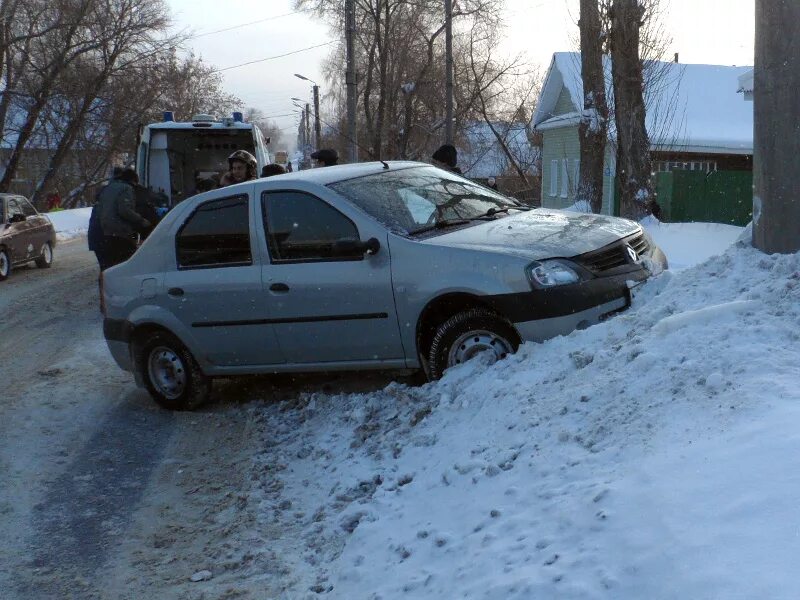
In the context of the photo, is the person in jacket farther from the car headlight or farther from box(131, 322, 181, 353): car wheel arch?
the car headlight

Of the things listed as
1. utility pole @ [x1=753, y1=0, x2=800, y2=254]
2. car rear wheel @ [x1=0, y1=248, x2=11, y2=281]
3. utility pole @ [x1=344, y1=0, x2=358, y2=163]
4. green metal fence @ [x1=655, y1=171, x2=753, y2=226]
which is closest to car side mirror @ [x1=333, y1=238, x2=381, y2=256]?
utility pole @ [x1=753, y1=0, x2=800, y2=254]

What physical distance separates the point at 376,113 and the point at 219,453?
137 feet

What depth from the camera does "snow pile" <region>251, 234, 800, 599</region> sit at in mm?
3105

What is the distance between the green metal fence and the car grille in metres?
14.2

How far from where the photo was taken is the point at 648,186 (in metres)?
15.1

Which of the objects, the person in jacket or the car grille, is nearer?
the car grille

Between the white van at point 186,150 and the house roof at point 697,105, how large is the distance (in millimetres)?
14331

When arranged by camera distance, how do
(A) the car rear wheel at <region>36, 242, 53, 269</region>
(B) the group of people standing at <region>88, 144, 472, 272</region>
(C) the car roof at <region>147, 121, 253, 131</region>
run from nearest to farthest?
(B) the group of people standing at <region>88, 144, 472, 272</region> → (C) the car roof at <region>147, 121, 253, 131</region> → (A) the car rear wheel at <region>36, 242, 53, 269</region>

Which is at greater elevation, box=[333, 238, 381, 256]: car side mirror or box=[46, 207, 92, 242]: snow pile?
box=[333, 238, 381, 256]: car side mirror

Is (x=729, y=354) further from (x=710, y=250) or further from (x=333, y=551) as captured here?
(x=710, y=250)

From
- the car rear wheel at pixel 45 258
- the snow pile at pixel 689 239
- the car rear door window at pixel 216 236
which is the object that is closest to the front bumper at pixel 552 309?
the car rear door window at pixel 216 236

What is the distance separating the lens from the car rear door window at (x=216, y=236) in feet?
23.3

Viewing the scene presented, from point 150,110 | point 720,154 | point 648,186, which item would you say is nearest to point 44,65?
point 150,110

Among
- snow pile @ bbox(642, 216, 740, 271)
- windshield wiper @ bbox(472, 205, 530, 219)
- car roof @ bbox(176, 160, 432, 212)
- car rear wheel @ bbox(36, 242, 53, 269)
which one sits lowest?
car rear wheel @ bbox(36, 242, 53, 269)
